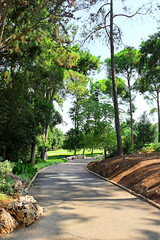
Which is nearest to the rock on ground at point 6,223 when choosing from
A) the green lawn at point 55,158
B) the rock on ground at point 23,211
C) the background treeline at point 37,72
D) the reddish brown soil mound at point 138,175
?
the rock on ground at point 23,211

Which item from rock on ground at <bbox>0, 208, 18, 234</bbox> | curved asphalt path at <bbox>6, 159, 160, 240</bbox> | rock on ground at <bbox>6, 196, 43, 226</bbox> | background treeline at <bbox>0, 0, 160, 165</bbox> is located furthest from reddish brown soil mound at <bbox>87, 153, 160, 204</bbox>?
background treeline at <bbox>0, 0, 160, 165</bbox>

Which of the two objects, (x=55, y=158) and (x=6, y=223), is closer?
(x=6, y=223)

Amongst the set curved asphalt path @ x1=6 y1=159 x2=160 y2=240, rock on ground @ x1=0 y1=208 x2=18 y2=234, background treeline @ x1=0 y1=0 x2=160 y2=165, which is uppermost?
background treeline @ x1=0 y1=0 x2=160 y2=165

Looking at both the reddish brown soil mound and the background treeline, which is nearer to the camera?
the reddish brown soil mound

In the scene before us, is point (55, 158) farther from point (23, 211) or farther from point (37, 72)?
point (23, 211)

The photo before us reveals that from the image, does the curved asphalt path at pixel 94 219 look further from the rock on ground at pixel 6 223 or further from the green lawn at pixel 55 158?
the green lawn at pixel 55 158

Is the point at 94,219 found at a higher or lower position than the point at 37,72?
lower

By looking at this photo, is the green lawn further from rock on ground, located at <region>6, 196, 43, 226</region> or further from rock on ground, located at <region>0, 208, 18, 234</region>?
rock on ground, located at <region>0, 208, 18, 234</region>

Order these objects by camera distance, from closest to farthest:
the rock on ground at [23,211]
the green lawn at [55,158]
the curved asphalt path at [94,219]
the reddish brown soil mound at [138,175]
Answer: the curved asphalt path at [94,219] < the rock on ground at [23,211] < the reddish brown soil mound at [138,175] < the green lawn at [55,158]

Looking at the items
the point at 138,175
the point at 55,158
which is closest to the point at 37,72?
the point at 138,175

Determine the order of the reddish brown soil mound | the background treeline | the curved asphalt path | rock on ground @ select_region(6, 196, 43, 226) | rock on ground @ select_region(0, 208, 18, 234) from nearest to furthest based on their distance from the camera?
the curved asphalt path → rock on ground @ select_region(0, 208, 18, 234) → rock on ground @ select_region(6, 196, 43, 226) → the reddish brown soil mound → the background treeline

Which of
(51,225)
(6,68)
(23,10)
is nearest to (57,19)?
(23,10)

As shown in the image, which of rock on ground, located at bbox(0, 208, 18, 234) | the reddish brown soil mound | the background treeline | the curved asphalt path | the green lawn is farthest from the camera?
the green lawn

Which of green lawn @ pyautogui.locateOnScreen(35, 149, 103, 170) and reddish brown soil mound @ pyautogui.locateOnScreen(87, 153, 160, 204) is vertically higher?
reddish brown soil mound @ pyautogui.locateOnScreen(87, 153, 160, 204)
